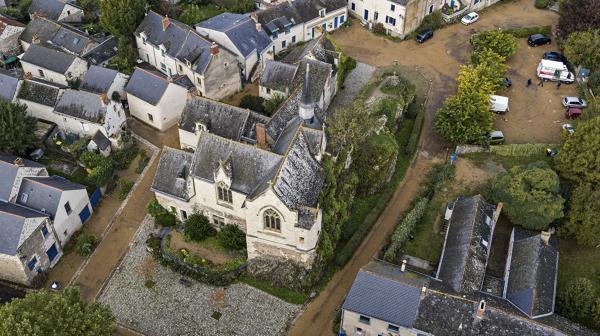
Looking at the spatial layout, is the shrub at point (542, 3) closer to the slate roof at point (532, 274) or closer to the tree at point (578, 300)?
the slate roof at point (532, 274)

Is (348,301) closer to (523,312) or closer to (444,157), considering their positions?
(523,312)

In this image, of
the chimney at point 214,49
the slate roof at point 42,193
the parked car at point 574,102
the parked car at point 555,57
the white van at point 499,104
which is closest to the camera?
the slate roof at point 42,193

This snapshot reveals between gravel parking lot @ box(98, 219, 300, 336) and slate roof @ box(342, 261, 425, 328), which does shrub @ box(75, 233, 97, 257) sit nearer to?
gravel parking lot @ box(98, 219, 300, 336)

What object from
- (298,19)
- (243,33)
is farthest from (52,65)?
(298,19)

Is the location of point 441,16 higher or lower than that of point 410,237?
higher

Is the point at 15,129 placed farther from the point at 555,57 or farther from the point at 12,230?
the point at 555,57

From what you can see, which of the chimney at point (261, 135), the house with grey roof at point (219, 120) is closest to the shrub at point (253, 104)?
the house with grey roof at point (219, 120)

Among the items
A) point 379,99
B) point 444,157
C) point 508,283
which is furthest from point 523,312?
point 379,99
